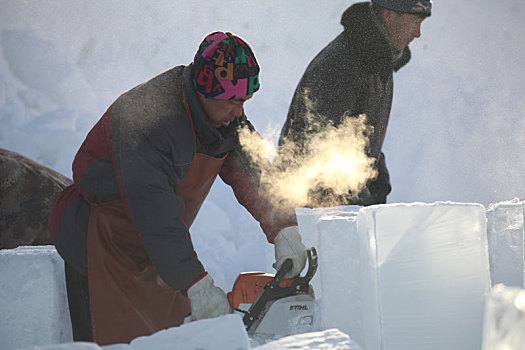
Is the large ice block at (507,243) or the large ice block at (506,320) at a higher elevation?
the large ice block at (506,320)

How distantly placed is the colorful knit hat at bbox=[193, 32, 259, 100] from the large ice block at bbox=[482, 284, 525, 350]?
3.23ft

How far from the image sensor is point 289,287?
194 centimetres

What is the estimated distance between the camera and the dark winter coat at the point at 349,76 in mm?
3023

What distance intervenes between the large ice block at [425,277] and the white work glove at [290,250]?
380 mm

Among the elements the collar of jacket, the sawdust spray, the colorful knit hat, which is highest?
the collar of jacket

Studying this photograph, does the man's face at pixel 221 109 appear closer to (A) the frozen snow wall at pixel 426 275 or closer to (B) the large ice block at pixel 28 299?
(A) the frozen snow wall at pixel 426 275

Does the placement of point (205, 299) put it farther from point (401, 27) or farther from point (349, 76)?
point (401, 27)

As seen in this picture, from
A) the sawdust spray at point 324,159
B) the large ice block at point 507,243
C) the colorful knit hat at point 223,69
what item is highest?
the colorful knit hat at point 223,69

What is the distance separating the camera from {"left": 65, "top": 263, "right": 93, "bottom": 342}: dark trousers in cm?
→ 194

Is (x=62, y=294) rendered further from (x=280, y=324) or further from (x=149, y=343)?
(x=149, y=343)

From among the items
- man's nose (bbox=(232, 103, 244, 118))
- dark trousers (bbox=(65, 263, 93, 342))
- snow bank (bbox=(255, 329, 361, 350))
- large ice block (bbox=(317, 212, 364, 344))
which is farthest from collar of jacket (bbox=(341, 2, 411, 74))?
snow bank (bbox=(255, 329, 361, 350))

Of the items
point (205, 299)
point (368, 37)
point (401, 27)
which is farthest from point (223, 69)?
point (401, 27)

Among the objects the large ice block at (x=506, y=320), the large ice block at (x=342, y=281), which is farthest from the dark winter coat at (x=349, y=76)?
the large ice block at (x=506, y=320)

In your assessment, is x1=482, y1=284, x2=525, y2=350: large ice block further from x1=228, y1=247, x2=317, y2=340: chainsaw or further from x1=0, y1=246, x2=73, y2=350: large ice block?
x1=0, y1=246, x2=73, y2=350: large ice block
